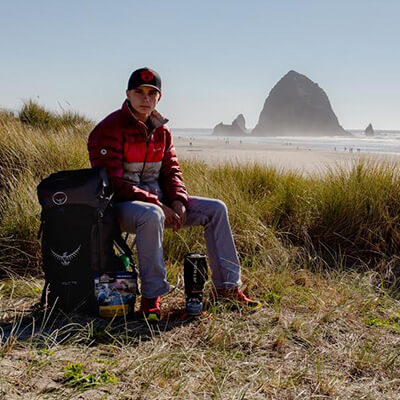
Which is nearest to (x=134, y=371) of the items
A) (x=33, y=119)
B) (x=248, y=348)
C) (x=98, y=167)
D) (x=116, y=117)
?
(x=248, y=348)

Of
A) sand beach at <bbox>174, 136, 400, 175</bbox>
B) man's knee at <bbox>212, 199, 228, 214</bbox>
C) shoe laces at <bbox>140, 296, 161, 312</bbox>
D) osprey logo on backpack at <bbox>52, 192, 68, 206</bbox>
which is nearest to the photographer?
osprey logo on backpack at <bbox>52, 192, 68, 206</bbox>

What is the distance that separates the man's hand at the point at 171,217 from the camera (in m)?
3.22

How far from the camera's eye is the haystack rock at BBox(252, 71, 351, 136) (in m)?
159

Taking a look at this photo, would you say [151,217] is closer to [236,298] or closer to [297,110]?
[236,298]

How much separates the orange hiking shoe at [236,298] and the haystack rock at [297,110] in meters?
154

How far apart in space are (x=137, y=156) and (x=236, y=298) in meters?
1.07

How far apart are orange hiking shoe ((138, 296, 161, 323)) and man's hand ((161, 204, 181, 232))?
0.46m

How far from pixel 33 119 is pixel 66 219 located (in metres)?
8.52

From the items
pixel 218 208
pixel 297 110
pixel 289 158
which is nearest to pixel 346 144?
pixel 289 158

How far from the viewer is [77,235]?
300cm

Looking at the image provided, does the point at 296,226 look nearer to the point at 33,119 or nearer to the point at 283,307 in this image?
the point at 283,307

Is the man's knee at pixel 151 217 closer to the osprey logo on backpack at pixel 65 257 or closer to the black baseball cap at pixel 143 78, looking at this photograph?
the osprey logo on backpack at pixel 65 257

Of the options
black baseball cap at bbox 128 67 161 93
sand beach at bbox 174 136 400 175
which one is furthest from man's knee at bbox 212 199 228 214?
sand beach at bbox 174 136 400 175

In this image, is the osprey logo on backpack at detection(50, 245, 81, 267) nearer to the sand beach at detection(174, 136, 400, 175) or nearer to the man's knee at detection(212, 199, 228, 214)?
the man's knee at detection(212, 199, 228, 214)
